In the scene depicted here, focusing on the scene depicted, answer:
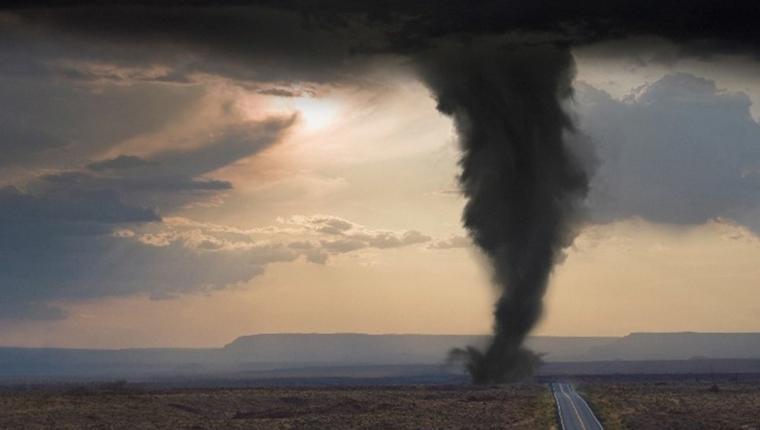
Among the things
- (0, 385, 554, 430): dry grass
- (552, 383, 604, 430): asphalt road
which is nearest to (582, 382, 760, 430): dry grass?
(552, 383, 604, 430): asphalt road

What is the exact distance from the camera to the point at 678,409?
7356cm

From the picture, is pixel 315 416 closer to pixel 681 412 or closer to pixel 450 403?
pixel 450 403

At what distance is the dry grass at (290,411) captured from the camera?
204 feet

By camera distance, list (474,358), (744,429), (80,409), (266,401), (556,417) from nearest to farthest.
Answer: (744,429), (556,417), (80,409), (266,401), (474,358)

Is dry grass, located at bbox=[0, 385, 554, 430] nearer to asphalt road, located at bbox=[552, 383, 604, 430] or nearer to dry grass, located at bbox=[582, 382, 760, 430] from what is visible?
asphalt road, located at bbox=[552, 383, 604, 430]

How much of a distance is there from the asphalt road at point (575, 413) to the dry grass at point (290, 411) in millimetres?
977

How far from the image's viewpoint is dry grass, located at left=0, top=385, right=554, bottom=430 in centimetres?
6222

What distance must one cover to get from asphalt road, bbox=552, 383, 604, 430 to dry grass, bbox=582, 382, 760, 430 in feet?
2.19

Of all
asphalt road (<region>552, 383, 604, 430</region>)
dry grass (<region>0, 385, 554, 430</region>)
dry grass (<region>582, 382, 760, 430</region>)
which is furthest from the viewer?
dry grass (<region>0, 385, 554, 430</region>)

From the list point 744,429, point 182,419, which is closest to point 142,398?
point 182,419

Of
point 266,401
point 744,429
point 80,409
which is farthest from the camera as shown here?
point 266,401

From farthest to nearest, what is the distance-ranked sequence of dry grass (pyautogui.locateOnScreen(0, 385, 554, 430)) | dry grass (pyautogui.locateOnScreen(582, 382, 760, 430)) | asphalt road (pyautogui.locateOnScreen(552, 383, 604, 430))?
1. dry grass (pyautogui.locateOnScreen(0, 385, 554, 430))
2. dry grass (pyautogui.locateOnScreen(582, 382, 760, 430))
3. asphalt road (pyautogui.locateOnScreen(552, 383, 604, 430))

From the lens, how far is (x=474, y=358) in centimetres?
11275

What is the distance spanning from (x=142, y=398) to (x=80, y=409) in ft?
48.1
